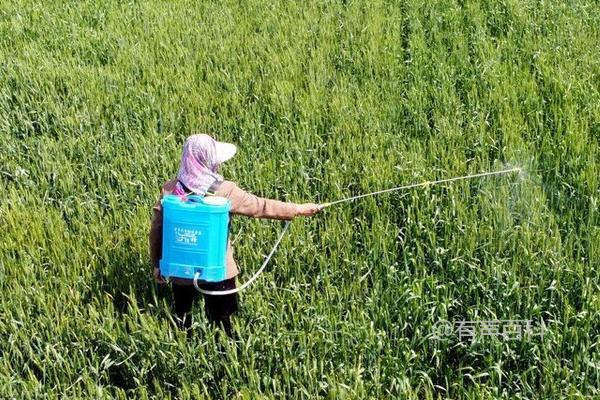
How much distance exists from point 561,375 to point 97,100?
11.6 ft

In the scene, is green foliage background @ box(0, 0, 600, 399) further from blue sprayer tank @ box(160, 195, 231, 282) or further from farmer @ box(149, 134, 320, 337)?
blue sprayer tank @ box(160, 195, 231, 282)

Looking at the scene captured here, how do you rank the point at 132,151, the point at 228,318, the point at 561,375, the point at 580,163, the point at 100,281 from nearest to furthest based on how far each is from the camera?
the point at 561,375, the point at 228,318, the point at 100,281, the point at 580,163, the point at 132,151

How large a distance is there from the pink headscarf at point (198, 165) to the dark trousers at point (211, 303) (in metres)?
0.43

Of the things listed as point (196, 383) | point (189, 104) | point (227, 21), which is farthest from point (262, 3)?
point (196, 383)

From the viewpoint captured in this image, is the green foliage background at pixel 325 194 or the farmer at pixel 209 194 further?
the green foliage background at pixel 325 194

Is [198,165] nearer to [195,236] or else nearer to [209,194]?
[209,194]

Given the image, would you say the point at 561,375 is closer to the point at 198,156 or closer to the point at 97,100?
the point at 198,156

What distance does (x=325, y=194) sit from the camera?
381cm

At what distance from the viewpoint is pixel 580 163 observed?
371 centimetres

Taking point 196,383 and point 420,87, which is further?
point 420,87

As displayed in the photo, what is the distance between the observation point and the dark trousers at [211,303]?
290 cm

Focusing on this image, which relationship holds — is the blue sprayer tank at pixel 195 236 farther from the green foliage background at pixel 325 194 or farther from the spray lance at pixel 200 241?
the green foliage background at pixel 325 194

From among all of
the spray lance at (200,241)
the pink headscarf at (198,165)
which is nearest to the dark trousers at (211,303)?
the spray lance at (200,241)

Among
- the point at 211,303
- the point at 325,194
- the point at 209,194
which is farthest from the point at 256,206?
the point at 325,194
